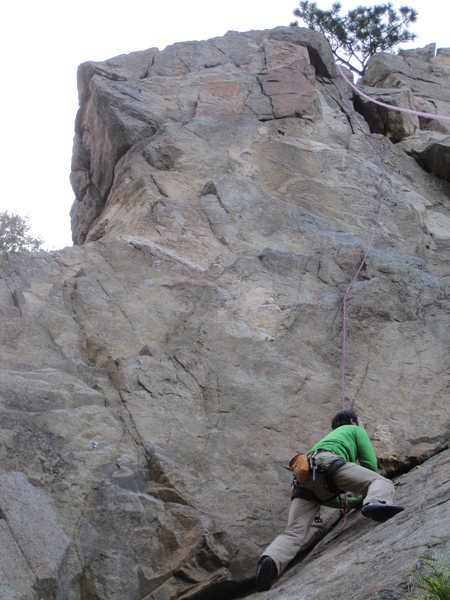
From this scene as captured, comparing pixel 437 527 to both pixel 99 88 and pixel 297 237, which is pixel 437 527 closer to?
pixel 297 237

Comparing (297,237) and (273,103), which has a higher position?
(273,103)

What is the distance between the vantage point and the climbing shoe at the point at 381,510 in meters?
5.87

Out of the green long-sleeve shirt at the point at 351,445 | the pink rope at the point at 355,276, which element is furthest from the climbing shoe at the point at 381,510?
the pink rope at the point at 355,276

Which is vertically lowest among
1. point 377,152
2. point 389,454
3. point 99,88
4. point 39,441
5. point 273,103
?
point 389,454

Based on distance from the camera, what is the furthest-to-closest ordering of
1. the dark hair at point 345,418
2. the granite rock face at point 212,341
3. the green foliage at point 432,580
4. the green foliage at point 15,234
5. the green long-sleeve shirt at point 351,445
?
the green foliage at point 15,234
the dark hair at point 345,418
the green long-sleeve shirt at point 351,445
the granite rock face at point 212,341
the green foliage at point 432,580

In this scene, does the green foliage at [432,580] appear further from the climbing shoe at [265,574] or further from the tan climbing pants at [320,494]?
the climbing shoe at [265,574]

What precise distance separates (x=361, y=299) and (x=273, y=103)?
191 inches

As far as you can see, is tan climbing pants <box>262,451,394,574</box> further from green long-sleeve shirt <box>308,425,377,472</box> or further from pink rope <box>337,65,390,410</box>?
pink rope <box>337,65,390,410</box>

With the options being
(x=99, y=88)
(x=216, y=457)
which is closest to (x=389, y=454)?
(x=216, y=457)

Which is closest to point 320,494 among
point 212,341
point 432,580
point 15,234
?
point 432,580

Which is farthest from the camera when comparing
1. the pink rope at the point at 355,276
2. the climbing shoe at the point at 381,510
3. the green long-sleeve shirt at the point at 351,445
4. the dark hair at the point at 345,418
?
the pink rope at the point at 355,276

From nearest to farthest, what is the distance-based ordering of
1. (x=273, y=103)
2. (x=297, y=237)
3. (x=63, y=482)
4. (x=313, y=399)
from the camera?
(x=63, y=482), (x=313, y=399), (x=297, y=237), (x=273, y=103)

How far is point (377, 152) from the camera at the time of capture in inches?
506

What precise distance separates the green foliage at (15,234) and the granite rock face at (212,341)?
17.2 feet
